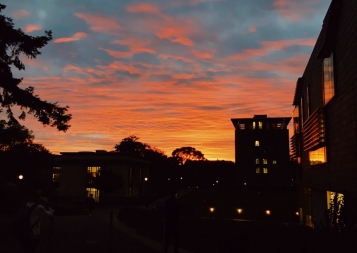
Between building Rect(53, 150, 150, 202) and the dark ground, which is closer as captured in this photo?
the dark ground

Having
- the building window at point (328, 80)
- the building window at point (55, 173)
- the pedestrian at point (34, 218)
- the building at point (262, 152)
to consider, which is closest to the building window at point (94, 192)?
the building window at point (55, 173)

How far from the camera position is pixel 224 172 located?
123 metres

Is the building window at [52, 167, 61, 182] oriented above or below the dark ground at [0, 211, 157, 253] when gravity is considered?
above

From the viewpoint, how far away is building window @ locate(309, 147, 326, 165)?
23342mm

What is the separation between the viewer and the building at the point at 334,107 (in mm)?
16709

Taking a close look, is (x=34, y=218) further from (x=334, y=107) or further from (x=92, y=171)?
(x=92, y=171)

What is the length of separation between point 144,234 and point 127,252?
15.6ft

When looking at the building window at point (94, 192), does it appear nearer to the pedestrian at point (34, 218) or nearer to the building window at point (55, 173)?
the building window at point (55, 173)

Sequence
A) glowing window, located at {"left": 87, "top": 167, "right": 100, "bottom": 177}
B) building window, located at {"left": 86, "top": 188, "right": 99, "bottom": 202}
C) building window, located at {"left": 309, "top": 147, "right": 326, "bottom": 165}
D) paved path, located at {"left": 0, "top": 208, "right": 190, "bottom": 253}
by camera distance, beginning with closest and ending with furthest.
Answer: paved path, located at {"left": 0, "top": 208, "right": 190, "bottom": 253}, building window, located at {"left": 309, "top": 147, "right": 326, "bottom": 165}, building window, located at {"left": 86, "top": 188, "right": 99, "bottom": 202}, glowing window, located at {"left": 87, "top": 167, "right": 100, "bottom": 177}

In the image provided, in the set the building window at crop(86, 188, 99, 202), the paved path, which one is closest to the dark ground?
the paved path

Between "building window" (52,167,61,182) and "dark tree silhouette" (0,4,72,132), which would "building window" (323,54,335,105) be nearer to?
"dark tree silhouette" (0,4,72,132)

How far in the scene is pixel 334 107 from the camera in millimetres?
20203

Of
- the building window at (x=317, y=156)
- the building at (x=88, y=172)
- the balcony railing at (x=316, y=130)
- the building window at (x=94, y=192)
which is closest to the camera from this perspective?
the balcony railing at (x=316, y=130)

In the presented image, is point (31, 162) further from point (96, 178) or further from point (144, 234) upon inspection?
point (144, 234)
